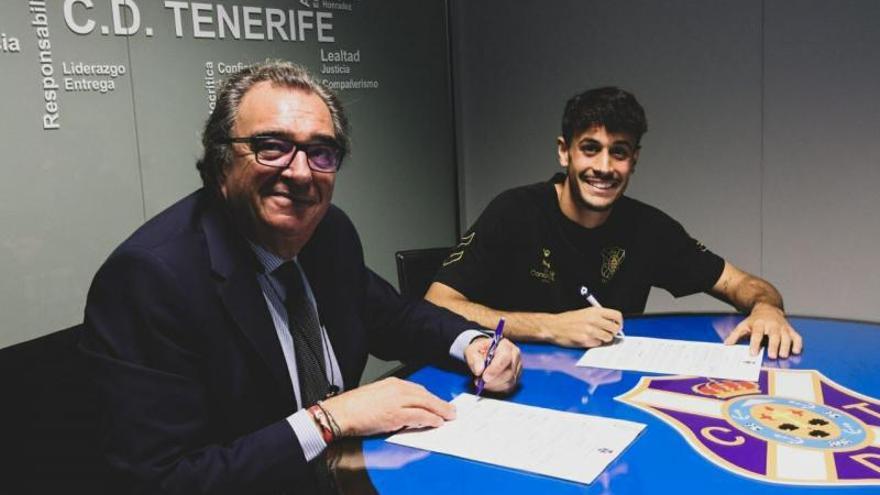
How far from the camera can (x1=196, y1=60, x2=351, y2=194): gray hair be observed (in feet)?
4.73

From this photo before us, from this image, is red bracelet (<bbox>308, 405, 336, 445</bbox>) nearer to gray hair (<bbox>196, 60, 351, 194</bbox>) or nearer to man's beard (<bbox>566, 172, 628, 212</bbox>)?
gray hair (<bbox>196, 60, 351, 194</bbox>)

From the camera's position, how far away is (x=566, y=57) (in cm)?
411

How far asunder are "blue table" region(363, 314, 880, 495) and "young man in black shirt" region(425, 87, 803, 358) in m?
0.46

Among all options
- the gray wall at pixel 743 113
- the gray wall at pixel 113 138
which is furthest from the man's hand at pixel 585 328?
the gray wall at pixel 743 113

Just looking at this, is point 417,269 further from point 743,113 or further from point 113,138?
point 743,113

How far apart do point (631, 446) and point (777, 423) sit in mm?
287

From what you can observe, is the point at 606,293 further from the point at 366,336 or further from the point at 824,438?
the point at 824,438

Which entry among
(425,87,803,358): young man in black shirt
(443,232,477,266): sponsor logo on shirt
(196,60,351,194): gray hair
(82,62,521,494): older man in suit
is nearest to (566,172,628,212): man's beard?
(425,87,803,358): young man in black shirt

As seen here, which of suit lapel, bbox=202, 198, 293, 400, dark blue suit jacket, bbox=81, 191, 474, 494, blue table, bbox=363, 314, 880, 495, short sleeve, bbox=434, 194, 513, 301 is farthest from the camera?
short sleeve, bbox=434, 194, 513, 301

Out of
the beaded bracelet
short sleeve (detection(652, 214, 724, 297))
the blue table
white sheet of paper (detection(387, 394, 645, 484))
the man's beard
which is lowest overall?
the blue table

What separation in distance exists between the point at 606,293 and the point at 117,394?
1.58 m

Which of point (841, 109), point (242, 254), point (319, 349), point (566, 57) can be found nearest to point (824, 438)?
point (319, 349)

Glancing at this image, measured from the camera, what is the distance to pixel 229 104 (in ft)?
4.74

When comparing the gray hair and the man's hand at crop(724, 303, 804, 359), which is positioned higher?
the gray hair
